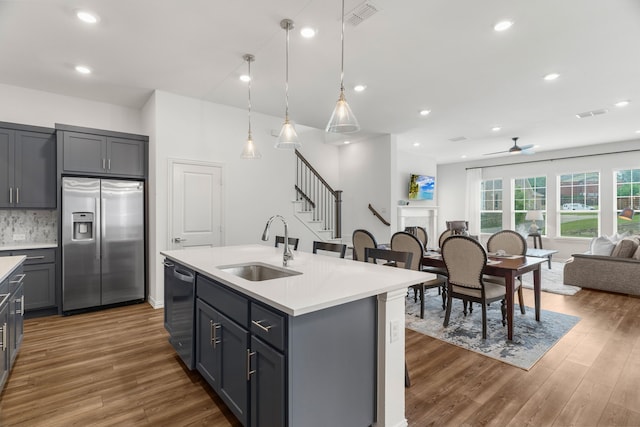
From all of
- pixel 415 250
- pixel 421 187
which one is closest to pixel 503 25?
pixel 415 250

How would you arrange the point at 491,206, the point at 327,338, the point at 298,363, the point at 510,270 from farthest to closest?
the point at 491,206 < the point at 510,270 < the point at 327,338 < the point at 298,363

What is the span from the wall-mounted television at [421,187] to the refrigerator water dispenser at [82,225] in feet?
21.8

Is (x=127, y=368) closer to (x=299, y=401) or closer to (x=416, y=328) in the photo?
(x=299, y=401)

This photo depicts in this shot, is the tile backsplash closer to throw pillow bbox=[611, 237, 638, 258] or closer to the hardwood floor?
the hardwood floor

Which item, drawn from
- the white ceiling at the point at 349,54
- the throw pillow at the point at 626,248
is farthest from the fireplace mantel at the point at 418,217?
the throw pillow at the point at 626,248

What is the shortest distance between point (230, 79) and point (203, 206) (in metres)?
1.83

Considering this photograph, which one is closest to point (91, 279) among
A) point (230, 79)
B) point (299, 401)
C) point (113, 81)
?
point (113, 81)

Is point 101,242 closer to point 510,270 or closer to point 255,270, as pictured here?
point 255,270

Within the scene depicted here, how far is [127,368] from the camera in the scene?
8.73ft

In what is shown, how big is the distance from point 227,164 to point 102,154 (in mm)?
1619

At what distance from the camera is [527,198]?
8789 mm

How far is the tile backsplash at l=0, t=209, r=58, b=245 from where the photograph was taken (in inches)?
163

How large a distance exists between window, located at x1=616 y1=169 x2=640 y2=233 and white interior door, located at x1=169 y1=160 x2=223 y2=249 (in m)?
8.91

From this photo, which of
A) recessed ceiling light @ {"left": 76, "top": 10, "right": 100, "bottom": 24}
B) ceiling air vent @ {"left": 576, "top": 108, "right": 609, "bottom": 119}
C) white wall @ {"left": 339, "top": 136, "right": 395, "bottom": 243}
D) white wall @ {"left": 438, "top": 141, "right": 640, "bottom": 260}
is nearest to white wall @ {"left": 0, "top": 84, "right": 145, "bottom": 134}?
recessed ceiling light @ {"left": 76, "top": 10, "right": 100, "bottom": 24}
